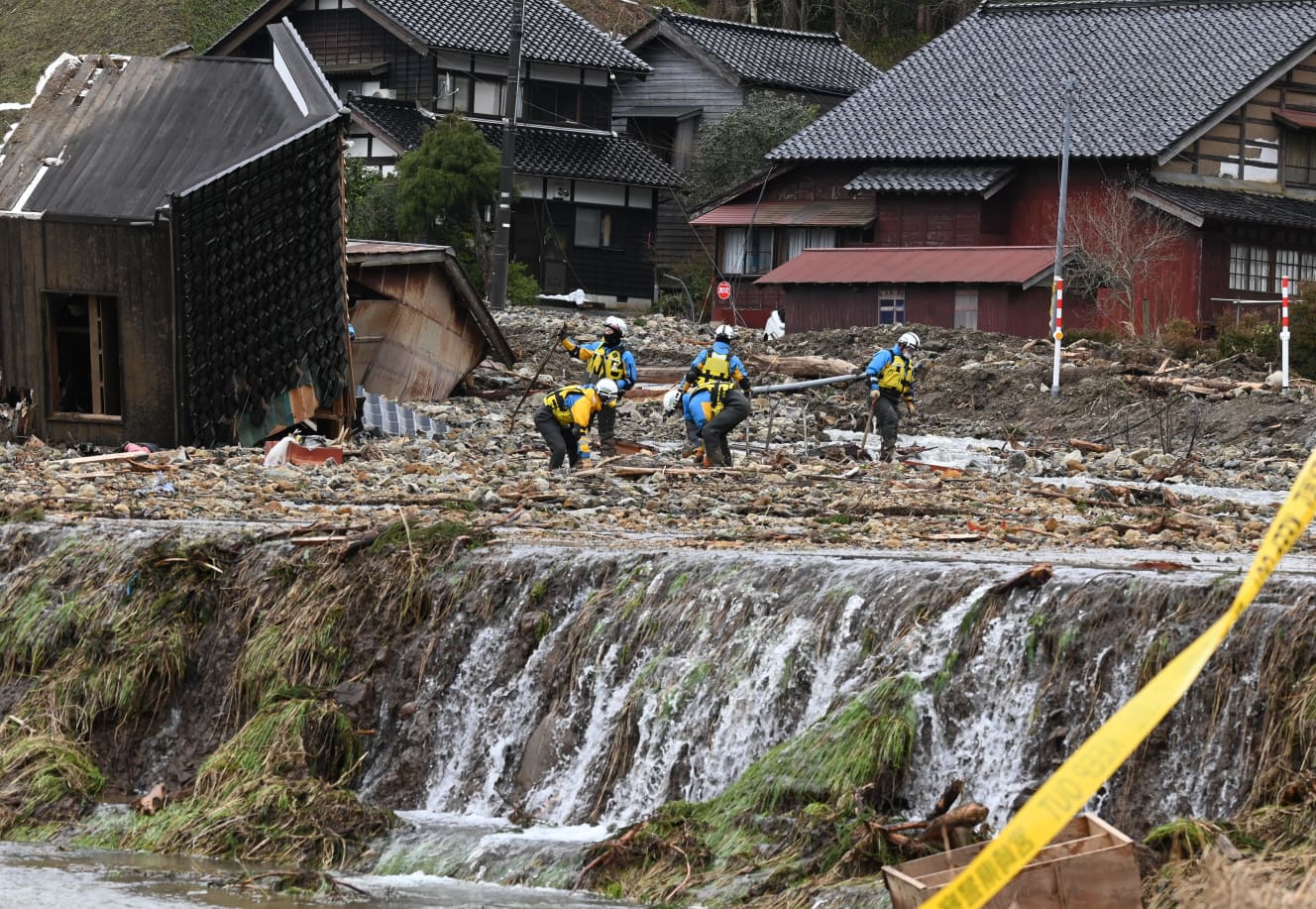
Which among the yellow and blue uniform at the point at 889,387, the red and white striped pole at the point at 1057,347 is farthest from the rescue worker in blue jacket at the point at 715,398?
the red and white striped pole at the point at 1057,347

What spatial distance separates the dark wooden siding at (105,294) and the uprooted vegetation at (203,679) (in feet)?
25.6

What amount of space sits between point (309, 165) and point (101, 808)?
1077 centimetres

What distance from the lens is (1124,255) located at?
1348 inches

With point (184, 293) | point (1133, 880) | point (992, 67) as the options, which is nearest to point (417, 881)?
point (1133, 880)

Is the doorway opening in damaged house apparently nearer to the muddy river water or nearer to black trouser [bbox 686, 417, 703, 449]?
black trouser [bbox 686, 417, 703, 449]

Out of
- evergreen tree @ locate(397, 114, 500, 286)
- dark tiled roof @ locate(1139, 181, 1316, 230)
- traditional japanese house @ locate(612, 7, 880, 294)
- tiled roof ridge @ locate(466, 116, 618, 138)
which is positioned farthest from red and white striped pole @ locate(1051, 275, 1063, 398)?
traditional japanese house @ locate(612, 7, 880, 294)

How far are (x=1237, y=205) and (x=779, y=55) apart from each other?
1611 cm

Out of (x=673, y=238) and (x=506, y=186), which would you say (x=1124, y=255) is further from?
(x=673, y=238)

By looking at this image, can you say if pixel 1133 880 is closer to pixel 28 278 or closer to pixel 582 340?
pixel 28 278

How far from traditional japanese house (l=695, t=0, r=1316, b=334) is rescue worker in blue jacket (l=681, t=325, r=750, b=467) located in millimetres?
16861

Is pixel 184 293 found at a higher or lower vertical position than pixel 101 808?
higher

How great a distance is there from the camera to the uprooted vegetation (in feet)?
33.5

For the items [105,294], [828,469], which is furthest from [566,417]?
[105,294]

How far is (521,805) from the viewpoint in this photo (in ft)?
32.9
